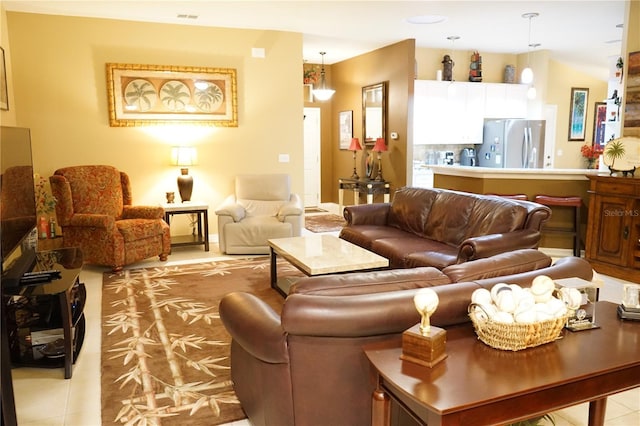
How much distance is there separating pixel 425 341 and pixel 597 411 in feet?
3.70

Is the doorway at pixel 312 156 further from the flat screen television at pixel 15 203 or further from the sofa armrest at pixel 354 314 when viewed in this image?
the sofa armrest at pixel 354 314

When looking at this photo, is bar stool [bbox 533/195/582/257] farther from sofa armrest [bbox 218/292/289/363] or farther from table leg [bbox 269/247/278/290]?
sofa armrest [bbox 218/292/289/363]

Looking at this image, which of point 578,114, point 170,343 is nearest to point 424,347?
point 170,343

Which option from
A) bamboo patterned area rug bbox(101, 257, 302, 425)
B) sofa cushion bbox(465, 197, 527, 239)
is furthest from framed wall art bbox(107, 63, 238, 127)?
sofa cushion bbox(465, 197, 527, 239)

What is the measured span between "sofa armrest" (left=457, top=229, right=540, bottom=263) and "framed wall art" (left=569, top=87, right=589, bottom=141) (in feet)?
22.2

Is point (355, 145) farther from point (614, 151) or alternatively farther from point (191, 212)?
point (614, 151)

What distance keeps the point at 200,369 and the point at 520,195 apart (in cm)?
433

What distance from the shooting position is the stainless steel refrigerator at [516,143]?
792 cm

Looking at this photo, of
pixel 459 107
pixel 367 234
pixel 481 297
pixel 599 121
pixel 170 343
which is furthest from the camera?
pixel 599 121

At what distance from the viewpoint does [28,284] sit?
9.05 feet

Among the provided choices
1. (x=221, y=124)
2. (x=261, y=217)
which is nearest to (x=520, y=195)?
(x=261, y=217)

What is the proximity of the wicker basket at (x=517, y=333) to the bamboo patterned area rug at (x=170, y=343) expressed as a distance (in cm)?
140

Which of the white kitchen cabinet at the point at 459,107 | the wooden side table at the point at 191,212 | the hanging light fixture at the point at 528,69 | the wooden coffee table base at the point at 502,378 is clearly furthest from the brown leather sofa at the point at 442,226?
the white kitchen cabinet at the point at 459,107

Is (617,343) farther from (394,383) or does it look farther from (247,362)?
(247,362)
